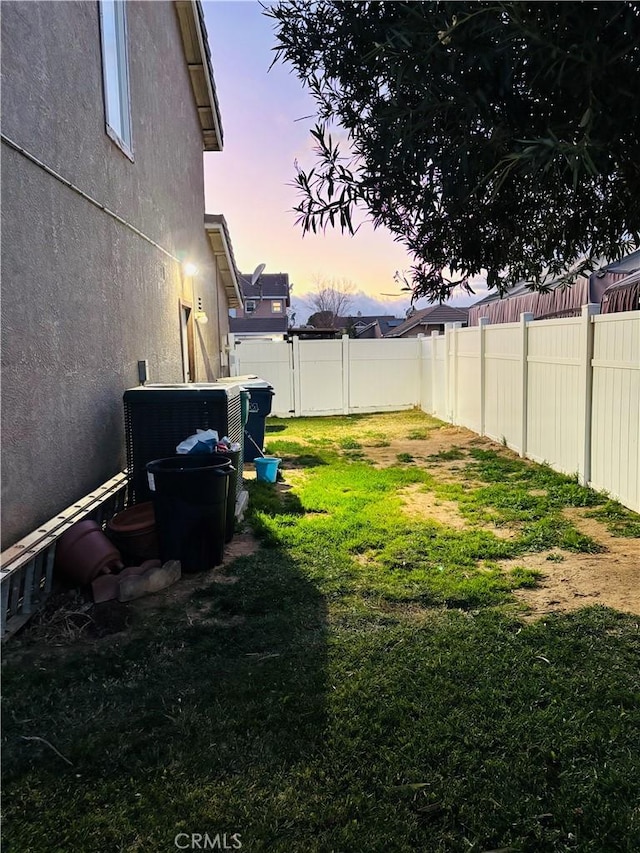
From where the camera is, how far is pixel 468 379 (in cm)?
1168

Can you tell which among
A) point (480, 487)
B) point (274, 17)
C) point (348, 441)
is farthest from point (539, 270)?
point (348, 441)

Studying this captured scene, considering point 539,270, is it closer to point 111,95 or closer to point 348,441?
point 111,95

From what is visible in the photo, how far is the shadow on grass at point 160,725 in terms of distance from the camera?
213 cm

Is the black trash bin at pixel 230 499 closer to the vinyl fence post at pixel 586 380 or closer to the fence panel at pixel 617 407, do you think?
the fence panel at pixel 617 407

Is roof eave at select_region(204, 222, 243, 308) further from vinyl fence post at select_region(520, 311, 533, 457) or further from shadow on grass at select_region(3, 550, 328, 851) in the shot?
shadow on grass at select_region(3, 550, 328, 851)

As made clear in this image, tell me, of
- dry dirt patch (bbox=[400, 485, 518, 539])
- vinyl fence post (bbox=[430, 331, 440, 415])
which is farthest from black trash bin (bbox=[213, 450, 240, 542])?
vinyl fence post (bbox=[430, 331, 440, 415])

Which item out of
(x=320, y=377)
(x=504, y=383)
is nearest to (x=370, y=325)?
(x=320, y=377)

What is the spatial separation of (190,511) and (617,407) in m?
4.55

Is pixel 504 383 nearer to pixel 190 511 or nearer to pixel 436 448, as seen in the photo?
pixel 436 448

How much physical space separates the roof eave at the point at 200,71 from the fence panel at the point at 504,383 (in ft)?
21.0

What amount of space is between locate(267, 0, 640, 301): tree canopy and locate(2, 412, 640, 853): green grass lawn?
2.13 m

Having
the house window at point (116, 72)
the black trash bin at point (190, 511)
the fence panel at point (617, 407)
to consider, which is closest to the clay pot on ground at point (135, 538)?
the black trash bin at point (190, 511)

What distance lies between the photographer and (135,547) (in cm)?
451

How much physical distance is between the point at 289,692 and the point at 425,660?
2.57ft
